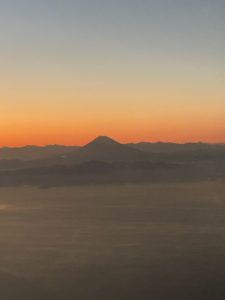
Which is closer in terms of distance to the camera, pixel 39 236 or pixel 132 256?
pixel 132 256

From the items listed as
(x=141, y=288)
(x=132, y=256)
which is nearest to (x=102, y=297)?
(x=141, y=288)

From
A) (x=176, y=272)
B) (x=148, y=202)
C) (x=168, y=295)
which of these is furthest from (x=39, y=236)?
(x=148, y=202)

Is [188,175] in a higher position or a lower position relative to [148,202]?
higher

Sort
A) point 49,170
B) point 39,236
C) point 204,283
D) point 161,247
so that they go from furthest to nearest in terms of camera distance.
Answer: point 49,170 → point 39,236 → point 161,247 → point 204,283

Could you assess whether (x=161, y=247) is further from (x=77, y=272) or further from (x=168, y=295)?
(x=168, y=295)

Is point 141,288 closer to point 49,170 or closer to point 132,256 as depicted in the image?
point 132,256

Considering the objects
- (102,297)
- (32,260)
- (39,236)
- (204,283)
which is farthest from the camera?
(39,236)
